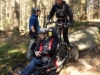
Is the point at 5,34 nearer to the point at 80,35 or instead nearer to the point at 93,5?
the point at 80,35

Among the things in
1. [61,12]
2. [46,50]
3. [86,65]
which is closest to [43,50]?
[46,50]

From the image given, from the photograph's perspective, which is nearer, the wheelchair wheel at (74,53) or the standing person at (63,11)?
the standing person at (63,11)

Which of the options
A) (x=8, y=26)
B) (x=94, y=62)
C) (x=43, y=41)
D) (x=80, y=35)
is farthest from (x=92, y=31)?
(x=8, y=26)

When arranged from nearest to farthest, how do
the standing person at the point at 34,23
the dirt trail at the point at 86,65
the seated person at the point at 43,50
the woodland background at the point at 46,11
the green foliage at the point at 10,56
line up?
the seated person at the point at 43,50 → the dirt trail at the point at 86,65 → the standing person at the point at 34,23 → the green foliage at the point at 10,56 → the woodland background at the point at 46,11

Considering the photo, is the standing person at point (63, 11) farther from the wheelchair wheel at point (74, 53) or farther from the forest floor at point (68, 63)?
the forest floor at point (68, 63)

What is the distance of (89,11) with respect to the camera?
22234mm

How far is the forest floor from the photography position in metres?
8.54

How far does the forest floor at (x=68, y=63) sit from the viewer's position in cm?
854

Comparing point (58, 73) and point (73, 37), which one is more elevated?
point (73, 37)

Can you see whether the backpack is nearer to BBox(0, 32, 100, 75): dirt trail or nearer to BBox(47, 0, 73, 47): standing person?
BBox(47, 0, 73, 47): standing person

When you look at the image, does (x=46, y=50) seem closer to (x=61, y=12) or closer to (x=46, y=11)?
(x=61, y=12)

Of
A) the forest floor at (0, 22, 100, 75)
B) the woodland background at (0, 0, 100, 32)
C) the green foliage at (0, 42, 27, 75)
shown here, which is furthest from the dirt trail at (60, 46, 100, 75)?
the woodland background at (0, 0, 100, 32)

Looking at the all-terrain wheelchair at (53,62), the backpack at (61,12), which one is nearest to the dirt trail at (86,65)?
the all-terrain wheelchair at (53,62)

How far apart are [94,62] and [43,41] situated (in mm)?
2674
